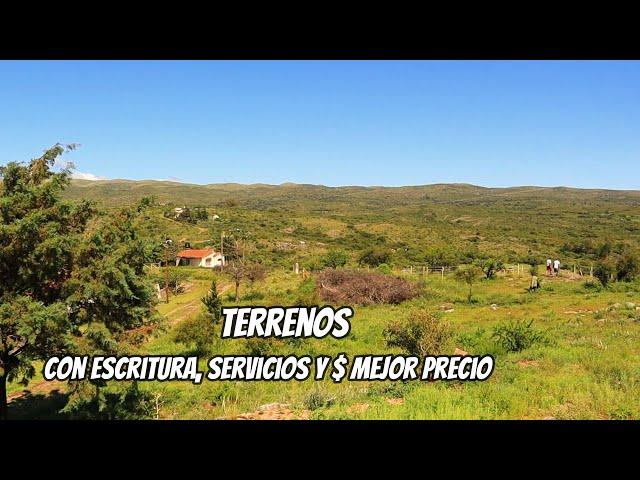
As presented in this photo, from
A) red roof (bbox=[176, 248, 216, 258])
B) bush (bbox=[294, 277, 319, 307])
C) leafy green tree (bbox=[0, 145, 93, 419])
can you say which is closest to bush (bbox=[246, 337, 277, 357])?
leafy green tree (bbox=[0, 145, 93, 419])

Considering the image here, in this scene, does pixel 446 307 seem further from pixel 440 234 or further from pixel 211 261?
pixel 440 234

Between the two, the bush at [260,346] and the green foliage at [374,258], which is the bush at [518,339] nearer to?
the bush at [260,346]

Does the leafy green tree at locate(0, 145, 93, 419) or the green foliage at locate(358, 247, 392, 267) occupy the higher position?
the leafy green tree at locate(0, 145, 93, 419)

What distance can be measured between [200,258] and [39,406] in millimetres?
32688

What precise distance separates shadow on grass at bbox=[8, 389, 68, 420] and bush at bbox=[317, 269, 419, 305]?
40.0 ft

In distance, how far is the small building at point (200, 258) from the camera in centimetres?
4101

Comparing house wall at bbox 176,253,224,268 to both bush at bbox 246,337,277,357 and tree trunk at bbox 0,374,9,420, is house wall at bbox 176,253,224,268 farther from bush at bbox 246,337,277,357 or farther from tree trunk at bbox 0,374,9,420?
tree trunk at bbox 0,374,9,420

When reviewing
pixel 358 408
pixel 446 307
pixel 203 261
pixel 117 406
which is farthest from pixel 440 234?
pixel 358 408

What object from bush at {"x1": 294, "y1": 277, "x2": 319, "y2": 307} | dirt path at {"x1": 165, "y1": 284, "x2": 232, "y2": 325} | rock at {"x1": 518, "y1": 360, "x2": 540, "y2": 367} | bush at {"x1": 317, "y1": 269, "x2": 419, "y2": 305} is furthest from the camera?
bush at {"x1": 317, "y1": 269, "x2": 419, "y2": 305}

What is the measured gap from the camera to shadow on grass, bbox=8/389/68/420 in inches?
331

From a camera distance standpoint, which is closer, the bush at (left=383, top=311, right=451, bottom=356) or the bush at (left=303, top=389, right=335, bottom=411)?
the bush at (left=303, top=389, right=335, bottom=411)
